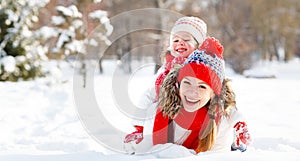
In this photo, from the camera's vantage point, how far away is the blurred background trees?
33.4ft

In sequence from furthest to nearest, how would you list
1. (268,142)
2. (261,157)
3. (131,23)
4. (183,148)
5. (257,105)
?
(131,23) → (257,105) → (268,142) → (183,148) → (261,157)

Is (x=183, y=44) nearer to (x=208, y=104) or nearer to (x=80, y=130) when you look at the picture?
Answer: (x=208, y=104)

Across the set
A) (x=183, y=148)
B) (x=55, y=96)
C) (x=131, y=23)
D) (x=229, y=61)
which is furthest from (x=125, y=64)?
(x=183, y=148)

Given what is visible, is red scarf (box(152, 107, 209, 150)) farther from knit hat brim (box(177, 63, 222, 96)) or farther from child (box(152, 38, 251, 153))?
knit hat brim (box(177, 63, 222, 96))

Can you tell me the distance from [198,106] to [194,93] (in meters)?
0.09

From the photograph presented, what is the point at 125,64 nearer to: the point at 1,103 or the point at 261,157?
the point at 1,103

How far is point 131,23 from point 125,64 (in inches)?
90.0

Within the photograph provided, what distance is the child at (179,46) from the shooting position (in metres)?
2.64

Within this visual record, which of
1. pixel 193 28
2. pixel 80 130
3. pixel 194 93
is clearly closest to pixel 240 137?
pixel 194 93

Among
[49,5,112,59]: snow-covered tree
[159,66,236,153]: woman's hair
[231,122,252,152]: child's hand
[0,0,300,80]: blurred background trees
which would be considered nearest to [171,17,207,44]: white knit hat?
[159,66,236,153]: woman's hair

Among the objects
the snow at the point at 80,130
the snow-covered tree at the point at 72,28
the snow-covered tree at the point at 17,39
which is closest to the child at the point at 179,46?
the snow at the point at 80,130

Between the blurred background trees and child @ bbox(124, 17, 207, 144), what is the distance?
35.2 inches

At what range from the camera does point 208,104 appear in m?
Answer: 2.34

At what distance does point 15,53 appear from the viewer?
10289mm
